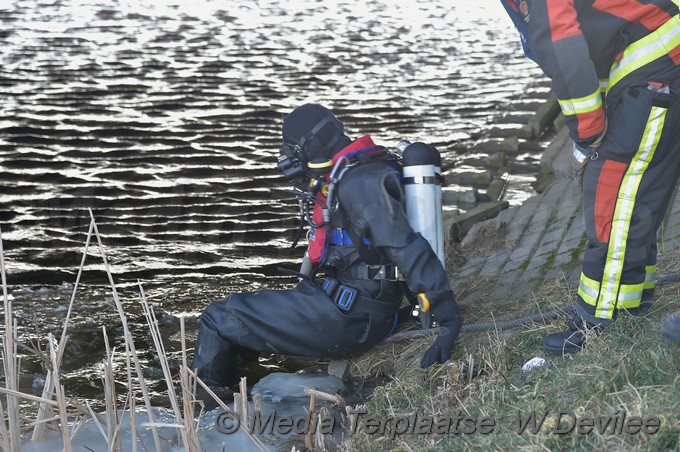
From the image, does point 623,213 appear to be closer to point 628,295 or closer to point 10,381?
point 628,295

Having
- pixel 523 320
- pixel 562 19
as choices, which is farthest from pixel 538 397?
pixel 562 19

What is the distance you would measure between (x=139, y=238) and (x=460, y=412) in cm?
406

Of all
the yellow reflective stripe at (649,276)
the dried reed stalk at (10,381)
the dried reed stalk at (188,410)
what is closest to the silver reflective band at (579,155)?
the yellow reflective stripe at (649,276)

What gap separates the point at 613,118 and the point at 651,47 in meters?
0.32

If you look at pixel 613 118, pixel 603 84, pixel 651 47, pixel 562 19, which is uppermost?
pixel 562 19

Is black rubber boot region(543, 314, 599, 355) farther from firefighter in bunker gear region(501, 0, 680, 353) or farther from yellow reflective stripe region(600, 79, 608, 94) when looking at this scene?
yellow reflective stripe region(600, 79, 608, 94)

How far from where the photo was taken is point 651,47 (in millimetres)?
3984

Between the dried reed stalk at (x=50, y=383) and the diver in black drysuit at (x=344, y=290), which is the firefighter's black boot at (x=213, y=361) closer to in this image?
the diver in black drysuit at (x=344, y=290)

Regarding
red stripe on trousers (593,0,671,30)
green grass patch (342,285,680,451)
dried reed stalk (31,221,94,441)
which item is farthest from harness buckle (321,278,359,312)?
red stripe on trousers (593,0,671,30)

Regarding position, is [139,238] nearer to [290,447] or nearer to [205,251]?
[205,251]

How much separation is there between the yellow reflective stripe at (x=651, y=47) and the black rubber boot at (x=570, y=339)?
41.8 inches

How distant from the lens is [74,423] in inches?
161

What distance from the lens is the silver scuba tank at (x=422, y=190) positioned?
15.1 feet

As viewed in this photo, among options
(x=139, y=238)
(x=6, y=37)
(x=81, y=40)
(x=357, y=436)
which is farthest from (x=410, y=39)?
(x=357, y=436)
